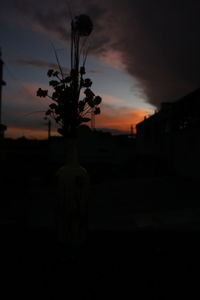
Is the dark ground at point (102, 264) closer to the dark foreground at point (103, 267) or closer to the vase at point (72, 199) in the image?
the dark foreground at point (103, 267)

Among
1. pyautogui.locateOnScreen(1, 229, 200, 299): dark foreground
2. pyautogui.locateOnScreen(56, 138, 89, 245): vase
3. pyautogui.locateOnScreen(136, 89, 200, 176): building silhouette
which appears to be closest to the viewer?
pyautogui.locateOnScreen(1, 229, 200, 299): dark foreground

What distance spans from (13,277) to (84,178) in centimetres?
74

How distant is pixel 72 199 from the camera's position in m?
1.87

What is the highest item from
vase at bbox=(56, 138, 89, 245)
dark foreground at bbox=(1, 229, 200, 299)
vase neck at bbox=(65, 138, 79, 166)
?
vase neck at bbox=(65, 138, 79, 166)

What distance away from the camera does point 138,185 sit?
335 inches

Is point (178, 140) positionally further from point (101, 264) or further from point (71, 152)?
point (101, 264)

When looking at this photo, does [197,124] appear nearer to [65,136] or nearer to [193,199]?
[193,199]

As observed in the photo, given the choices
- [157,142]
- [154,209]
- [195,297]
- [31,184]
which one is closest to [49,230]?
[195,297]

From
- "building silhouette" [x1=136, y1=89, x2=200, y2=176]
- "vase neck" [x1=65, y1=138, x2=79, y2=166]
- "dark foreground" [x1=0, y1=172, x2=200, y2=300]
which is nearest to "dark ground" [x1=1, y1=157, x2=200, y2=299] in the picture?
"dark foreground" [x1=0, y1=172, x2=200, y2=300]

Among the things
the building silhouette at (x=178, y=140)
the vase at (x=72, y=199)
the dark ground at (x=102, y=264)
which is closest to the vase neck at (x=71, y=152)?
the vase at (x=72, y=199)

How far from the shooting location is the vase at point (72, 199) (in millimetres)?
1866

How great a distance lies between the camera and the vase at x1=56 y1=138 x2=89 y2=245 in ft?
6.12

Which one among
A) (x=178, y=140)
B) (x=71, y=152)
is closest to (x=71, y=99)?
(x=71, y=152)

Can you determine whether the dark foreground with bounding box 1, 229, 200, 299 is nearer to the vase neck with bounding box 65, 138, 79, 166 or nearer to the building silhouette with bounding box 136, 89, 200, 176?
the vase neck with bounding box 65, 138, 79, 166
